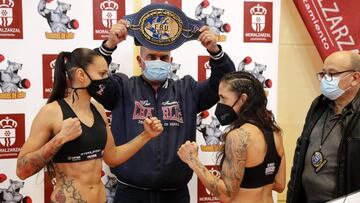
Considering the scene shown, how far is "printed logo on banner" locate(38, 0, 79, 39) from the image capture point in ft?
9.01

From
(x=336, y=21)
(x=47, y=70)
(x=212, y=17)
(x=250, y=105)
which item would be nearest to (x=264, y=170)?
(x=250, y=105)

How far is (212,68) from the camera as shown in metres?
2.63

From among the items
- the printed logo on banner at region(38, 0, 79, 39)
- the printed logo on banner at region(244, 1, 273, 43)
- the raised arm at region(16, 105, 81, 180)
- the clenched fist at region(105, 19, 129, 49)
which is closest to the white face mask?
the printed logo on banner at region(244, 1, 273, 43)

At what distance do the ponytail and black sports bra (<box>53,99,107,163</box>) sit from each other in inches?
1.9

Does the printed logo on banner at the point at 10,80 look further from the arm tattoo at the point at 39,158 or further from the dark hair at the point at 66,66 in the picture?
the arm tattoo at the point at 39,158

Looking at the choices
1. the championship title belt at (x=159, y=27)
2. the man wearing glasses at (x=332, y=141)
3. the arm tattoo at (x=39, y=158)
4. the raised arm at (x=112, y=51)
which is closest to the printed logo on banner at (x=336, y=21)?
the man wearing glasses at (x=332, y=141)

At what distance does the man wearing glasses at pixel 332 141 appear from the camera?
88.4 inches

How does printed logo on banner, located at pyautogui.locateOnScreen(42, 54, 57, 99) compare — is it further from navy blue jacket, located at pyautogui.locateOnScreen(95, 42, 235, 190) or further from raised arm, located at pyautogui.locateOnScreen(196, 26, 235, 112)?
raised arm, located at pyautogui.locateOnScreen(196, 26, 235, 112)

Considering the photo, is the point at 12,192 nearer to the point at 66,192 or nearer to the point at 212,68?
the point at 66,192

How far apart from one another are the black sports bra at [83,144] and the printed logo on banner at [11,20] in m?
0.91

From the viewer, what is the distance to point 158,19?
8.38 ft

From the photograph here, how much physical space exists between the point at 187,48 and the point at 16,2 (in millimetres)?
1217

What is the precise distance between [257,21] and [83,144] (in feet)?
5.44

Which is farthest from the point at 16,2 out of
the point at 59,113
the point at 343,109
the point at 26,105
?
the point at 343,109
